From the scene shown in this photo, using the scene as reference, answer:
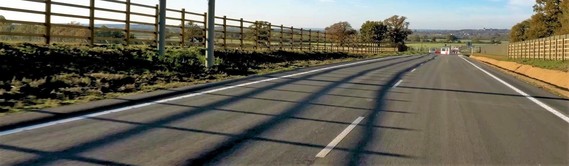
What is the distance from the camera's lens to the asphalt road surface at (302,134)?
5.27 meters

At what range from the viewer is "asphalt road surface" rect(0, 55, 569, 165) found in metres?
5.27

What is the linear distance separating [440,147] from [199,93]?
583 centimetres

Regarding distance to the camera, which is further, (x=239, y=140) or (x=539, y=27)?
(x=539, y=27)

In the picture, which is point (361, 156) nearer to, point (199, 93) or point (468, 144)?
point (468, 144)

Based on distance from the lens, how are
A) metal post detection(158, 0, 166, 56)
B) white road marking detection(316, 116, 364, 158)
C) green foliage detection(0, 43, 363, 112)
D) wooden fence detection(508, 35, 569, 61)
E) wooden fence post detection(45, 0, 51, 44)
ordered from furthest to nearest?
wooden fence detection(508, 35, 569, 61)
metal post detection(158, 0, 166, 56)
wooden fence post detection(45, 0, 51, 44)
green foliage detection(0, 43, 363, 112)
white road marking detection(316, 116, 364, 158)

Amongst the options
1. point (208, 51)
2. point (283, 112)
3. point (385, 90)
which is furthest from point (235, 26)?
point (283, 112)

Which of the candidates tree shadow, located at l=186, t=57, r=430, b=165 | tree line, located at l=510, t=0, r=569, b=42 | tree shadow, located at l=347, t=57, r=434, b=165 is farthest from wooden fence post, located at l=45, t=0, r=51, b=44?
tree line, located at l=510, t=0, r=569, b=42

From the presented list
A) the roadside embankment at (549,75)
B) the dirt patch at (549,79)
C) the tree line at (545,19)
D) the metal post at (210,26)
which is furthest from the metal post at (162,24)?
the tree line at (545,19)

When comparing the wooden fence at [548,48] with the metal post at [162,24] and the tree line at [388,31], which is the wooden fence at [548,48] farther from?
the tree line at [388,31]

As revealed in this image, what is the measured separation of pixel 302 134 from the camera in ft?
21.6

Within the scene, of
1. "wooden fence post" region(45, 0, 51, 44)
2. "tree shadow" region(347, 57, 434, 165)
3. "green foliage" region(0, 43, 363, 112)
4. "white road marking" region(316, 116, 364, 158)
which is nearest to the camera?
"tree shadow" region(347, 57, 434, 165)

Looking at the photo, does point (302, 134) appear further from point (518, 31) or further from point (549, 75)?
point (518, 31)

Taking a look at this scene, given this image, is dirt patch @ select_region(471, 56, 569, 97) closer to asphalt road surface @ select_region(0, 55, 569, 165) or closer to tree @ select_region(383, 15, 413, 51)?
asphalt road surface @ select_region(0, 55, 569, 165)

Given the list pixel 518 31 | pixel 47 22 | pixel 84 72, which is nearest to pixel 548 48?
pixel 47 22
